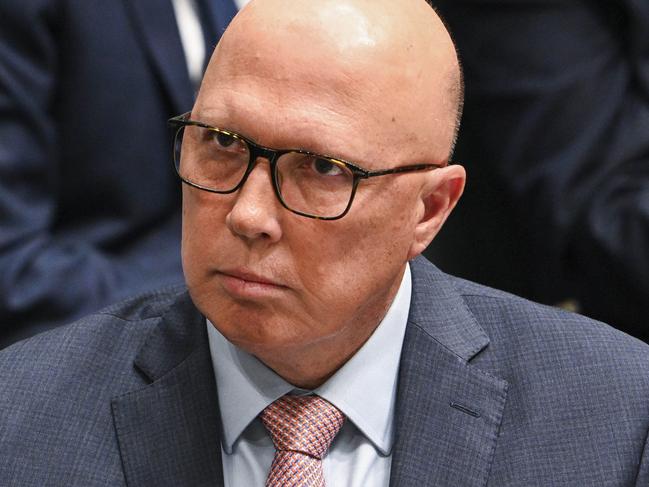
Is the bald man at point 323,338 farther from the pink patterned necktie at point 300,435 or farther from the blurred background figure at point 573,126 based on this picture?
the blurred background figure at point 573,126

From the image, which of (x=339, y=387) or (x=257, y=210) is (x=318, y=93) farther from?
(x=339, y=387)

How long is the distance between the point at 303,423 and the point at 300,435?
0.7 inches

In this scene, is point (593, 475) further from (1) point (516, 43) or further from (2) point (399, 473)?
(1) point (516, 43)

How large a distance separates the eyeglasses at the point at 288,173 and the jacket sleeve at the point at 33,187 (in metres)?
0.80

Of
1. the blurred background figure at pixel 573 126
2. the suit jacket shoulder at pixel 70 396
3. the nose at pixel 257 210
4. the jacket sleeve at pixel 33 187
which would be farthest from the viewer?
the blurred background figure at pixel 573 126

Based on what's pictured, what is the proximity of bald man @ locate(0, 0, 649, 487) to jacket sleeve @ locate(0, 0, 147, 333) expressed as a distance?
556 millimetres

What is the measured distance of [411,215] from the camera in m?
1.50

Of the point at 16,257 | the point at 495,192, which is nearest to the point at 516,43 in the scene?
the point at 495,192

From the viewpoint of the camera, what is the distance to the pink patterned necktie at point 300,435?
1.49 metres

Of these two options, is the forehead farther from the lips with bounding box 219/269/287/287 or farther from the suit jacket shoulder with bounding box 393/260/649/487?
the suit jacket shoulder with bounding box 393/260/649/487

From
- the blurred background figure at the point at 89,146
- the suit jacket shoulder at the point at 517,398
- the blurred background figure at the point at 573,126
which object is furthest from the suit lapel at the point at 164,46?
the suit jacket shoulder at the point at 517,398

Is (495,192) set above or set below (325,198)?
below

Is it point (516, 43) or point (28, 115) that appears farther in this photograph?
point (516, 43)

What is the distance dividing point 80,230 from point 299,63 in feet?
3.30
